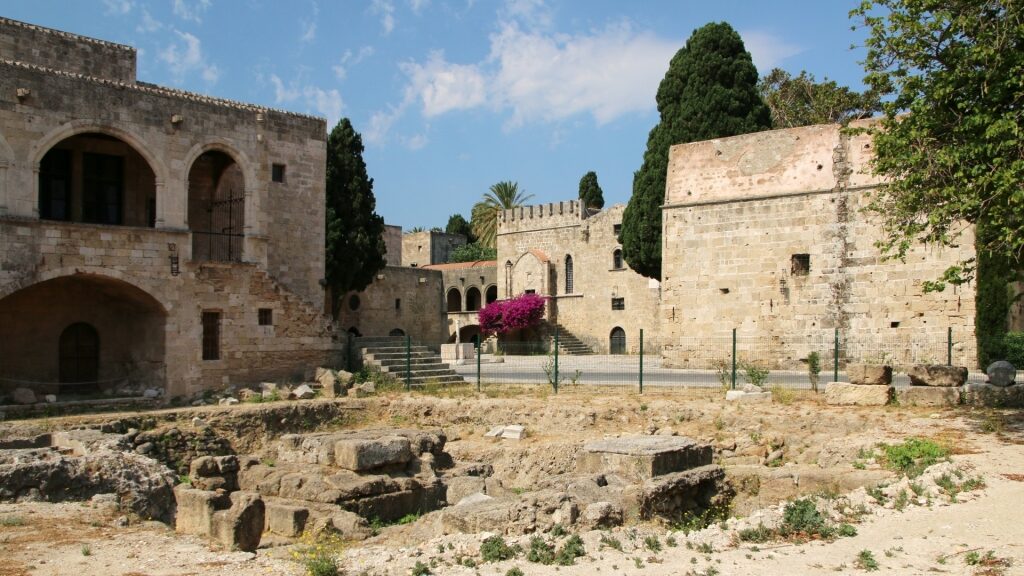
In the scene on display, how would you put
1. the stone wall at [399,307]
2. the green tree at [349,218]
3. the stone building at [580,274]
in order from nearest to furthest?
the green tree at [349,218]
the stone wall at [399,307]
the stone building at [580,274]

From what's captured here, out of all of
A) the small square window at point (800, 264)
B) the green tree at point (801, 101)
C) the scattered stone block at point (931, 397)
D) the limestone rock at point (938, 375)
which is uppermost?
the green tree at point (801, 101)

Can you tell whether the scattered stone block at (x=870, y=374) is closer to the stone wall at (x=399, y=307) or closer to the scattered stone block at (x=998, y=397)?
Result: the scattered stone block at (x=998, y=397)

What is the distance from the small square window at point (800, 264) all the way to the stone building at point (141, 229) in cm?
1235

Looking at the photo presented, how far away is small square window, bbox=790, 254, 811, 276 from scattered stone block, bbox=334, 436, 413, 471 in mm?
12980

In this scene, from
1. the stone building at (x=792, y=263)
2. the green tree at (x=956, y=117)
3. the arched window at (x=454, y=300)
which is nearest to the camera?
the green tree at (x=956, y=117)

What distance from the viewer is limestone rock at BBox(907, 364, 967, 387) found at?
15859 mm

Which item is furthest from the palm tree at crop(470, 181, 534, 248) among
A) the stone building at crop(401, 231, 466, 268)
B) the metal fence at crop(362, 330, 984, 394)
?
the metal fence at crop(362, 330, 984, 394)

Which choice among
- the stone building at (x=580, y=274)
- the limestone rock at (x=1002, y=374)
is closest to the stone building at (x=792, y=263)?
the limestone rock at (x=1002, y=374)

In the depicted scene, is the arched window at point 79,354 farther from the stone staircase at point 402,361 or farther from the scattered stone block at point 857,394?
the scattered stone block at point 857,394

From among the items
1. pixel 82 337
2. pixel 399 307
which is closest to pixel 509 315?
pixel 399 307

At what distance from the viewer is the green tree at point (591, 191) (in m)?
50.1

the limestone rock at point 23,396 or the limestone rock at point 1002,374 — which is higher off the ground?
the limestone rock at point 1002,374

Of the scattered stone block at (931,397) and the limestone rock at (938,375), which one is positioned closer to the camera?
the scattered stone block at (931,397)

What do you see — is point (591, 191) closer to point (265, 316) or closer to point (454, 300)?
point (454, 300)
